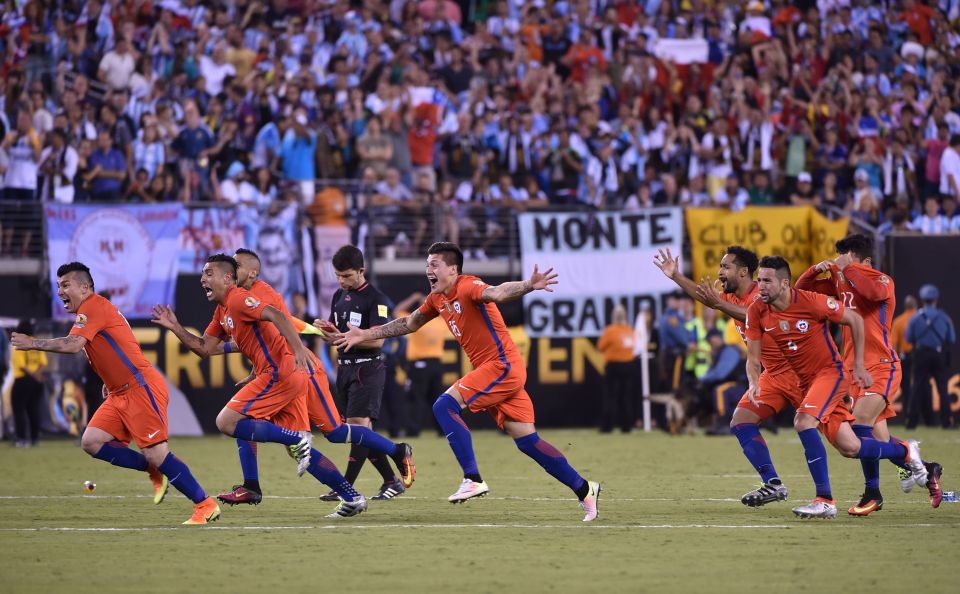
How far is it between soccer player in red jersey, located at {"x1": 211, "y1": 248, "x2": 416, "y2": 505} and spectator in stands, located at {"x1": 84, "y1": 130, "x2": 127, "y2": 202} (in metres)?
11.7

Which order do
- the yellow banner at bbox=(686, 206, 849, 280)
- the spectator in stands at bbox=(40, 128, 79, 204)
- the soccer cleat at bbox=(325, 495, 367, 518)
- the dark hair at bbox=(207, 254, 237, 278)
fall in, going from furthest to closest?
1. the yellow banner at bbox=(686, 206, 849, 280)
2. the spectator in stands at bbox=(40, 128, 79, 204)
3. the dark hair at bbox=(207, 254, 237, 278)
4. the soccer cleat at bbox=(325, 495, 367, 518)

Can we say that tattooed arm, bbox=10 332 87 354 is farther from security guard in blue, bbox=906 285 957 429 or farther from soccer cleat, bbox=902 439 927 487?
security guard in blue, bbox=906 285 957 429

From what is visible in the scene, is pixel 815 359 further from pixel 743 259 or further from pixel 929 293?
pixel 929 293

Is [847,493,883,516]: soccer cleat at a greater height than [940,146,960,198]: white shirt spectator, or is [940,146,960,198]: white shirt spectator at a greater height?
[940,146,960,198]: white shirt spectator

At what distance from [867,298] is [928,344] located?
13.2 m

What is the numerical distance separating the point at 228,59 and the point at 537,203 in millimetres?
6030

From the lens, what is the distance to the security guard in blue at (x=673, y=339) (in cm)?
2531

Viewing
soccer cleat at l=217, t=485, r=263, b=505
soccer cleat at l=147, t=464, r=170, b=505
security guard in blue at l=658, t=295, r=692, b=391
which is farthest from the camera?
security guard in blue at l=658, t=295, r=692, b=391

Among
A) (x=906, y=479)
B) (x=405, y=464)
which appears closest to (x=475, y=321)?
(x=405, y=464)

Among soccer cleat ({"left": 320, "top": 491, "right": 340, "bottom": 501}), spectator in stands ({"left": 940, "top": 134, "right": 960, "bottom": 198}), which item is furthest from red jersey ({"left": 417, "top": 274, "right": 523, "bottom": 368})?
spectator in stands ({"left": 940, "top": 134, "right": 960, "bottom": 198})

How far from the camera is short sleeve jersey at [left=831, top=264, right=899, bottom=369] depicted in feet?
40.9

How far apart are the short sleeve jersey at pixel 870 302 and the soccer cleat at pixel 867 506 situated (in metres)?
1.14

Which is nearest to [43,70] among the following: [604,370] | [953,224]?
[604,370]

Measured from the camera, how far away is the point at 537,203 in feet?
83.8
